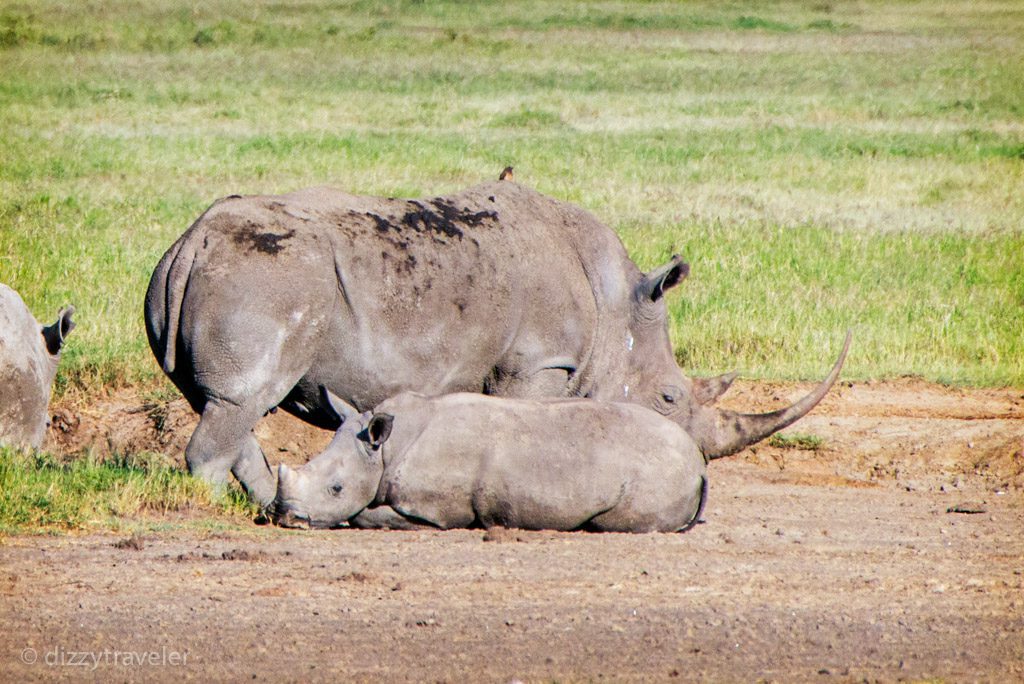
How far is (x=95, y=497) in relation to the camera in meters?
7.77

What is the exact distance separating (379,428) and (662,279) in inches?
95.0

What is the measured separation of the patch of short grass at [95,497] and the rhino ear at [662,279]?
281cm

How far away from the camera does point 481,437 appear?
7918 millimetres

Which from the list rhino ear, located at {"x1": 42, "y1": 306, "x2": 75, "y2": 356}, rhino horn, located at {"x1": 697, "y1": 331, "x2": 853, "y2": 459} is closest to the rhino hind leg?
rhino horn, located at {"x1": 697, "y1": 331, "x2": 853, "y2": 459}

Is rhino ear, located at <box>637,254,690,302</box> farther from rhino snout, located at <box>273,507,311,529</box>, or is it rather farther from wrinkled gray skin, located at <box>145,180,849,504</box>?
rhino snout, located at <box>273,507,311,529</box>

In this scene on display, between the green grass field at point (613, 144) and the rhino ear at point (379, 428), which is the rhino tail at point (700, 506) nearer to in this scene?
the rhino ear at point (379, 428)

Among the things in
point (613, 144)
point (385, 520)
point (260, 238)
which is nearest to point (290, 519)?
point (385, 520)

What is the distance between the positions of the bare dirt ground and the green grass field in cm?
404

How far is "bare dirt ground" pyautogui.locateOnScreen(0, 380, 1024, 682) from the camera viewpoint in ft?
18.4

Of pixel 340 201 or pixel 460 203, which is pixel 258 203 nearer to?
pixel 340 201

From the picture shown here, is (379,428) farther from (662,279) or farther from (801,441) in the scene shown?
(801,441)

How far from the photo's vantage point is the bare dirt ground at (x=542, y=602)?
5598mm

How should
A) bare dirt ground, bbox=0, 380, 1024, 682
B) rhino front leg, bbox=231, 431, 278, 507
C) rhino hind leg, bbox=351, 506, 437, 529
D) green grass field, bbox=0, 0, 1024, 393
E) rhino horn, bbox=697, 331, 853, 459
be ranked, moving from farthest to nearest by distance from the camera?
green grass field, bbox=0, 0, 1024, 393 → rhino horn, bbox=697, 331, 853, 459 → rhino front leg, bbox=231, 431, 278, 507 → rhino hind leg, bbox=351, 506, 437, 529 → bare dirt ground, bbox=0, 380, 1024, 682

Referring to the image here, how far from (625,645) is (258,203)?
366 cm
